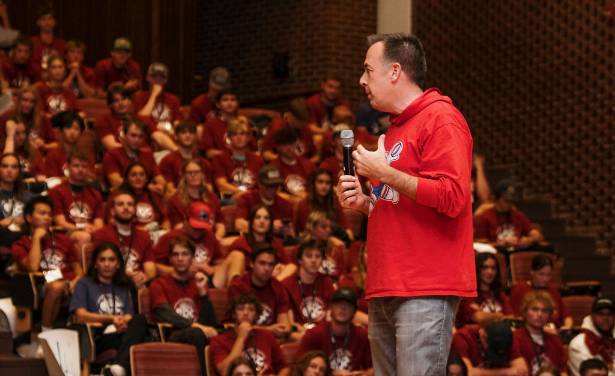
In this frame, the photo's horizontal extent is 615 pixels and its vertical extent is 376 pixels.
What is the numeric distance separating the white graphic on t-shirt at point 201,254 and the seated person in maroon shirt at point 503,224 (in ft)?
8.72

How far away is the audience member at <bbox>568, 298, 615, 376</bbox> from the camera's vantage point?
318 inches

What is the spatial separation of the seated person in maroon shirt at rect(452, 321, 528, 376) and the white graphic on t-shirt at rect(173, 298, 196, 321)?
1797mm

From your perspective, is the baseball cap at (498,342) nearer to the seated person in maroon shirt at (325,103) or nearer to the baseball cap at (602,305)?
the baseball cap at (602,305)

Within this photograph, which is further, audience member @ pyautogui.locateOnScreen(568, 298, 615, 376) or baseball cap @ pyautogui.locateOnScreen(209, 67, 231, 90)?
baseball cap @ pyautogui.locateOnScreen(209, 67, 231, 90)

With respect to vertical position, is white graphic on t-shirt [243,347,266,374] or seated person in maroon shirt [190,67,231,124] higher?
seated person in maroon shirt [190,67,231,124]

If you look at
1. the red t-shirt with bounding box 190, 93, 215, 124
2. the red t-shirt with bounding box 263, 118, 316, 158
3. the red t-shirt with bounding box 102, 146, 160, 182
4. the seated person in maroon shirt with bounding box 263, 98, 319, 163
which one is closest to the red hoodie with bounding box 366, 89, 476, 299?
the red t-shirt with bounding box 102, 146, 160, 182

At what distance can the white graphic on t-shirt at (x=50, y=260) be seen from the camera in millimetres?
7668

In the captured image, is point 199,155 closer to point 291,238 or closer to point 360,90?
point 291,238

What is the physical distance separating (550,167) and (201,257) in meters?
4.50

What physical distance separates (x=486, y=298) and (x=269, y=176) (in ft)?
6.81

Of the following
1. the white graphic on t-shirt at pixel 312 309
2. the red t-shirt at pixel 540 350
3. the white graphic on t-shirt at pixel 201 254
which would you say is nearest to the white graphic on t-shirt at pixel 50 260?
the white graphic on t-shirt at pixel 201 254

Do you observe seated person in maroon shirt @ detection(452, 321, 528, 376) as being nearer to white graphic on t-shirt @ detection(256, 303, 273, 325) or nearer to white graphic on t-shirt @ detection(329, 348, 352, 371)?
white graphic on t-shirt @ detection(329, 348, 352, 371)

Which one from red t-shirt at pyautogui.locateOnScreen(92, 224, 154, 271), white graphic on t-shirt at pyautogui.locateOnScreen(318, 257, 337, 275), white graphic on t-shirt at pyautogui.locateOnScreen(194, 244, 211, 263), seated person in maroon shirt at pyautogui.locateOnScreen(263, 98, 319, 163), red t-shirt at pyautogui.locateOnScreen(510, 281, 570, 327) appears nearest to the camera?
red t-shirt at pyautogui.locateOnScreen(92, 224, 154, 271)

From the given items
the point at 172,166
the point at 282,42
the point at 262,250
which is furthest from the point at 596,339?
the point at 282,42
